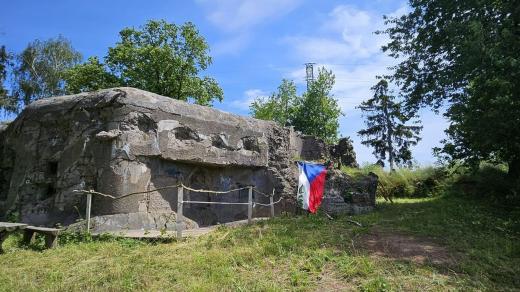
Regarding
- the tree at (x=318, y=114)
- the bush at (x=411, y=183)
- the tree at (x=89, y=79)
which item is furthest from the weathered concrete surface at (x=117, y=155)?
the tree at (x=318, y=114)

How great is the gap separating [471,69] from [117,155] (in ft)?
25.9

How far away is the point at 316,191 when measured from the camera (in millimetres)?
12625

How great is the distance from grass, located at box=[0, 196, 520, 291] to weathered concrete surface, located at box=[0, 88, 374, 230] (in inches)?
63.1

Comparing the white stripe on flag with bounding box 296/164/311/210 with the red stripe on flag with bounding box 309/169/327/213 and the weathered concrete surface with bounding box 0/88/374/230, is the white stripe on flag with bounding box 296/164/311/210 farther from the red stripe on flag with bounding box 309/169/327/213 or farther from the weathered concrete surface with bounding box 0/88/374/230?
the weathered concrete surface with bounding box 0/88/374/230

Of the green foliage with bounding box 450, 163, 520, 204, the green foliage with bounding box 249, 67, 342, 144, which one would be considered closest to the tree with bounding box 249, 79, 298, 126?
the green foliage with bounding box 249, 67, 342, 144

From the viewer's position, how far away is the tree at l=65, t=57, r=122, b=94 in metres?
24.7

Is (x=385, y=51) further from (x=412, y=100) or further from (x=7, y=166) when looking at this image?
(x=7, y=166)

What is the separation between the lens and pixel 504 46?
8.98m

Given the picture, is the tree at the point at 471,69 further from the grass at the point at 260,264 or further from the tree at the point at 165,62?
the tree at the point at 165,62

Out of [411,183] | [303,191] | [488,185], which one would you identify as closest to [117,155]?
[303,191]

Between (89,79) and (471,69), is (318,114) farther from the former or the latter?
(471,69)

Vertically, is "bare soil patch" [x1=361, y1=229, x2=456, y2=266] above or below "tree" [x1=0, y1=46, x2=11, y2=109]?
below

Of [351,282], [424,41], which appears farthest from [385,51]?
[351,282]

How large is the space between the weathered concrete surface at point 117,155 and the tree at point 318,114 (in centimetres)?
2379
